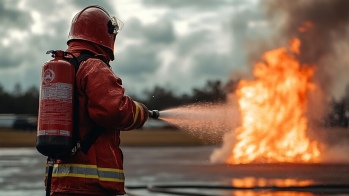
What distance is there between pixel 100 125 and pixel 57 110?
26cm

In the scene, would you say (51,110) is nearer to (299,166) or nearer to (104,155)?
(104,155)

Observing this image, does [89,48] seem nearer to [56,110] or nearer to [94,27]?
[94,27]

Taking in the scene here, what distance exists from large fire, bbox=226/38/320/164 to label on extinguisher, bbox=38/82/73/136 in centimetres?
1021

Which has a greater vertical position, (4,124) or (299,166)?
(4,124)

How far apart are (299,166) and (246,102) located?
1.95 m

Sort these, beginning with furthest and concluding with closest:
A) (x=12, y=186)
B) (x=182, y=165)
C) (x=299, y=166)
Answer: (x=182, y=165) < (x=299, y=166) < (x=12, y=186)

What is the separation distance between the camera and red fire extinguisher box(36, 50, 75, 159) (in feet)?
11.1

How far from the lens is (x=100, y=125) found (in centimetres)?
343

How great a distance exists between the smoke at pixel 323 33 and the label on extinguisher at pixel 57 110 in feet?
43.0

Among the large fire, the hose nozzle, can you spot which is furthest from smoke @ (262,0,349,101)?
the hose nozzle

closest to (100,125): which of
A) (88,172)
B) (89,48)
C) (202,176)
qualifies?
(88,172)

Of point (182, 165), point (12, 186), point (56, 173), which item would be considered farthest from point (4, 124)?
point (56, 173)

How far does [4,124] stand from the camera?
53656mm

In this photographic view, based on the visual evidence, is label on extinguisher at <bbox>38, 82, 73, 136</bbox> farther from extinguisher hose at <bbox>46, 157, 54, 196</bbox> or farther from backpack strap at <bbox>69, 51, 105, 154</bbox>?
extinguisher hose at <bbox>46, 157, 54, 196</bbox>
